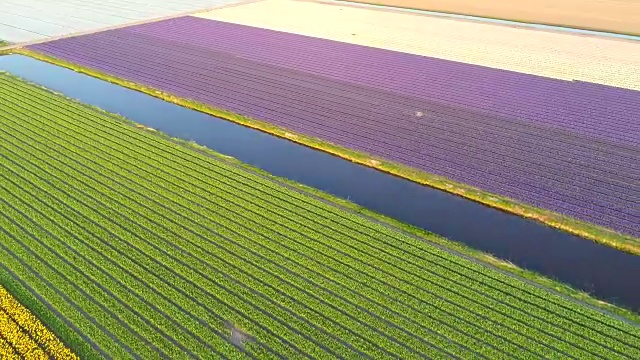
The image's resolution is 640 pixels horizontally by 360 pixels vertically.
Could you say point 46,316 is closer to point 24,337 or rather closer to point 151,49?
point 24,337

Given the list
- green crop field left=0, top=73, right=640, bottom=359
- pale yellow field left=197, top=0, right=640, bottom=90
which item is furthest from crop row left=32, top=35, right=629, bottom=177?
pale yellow field left=197, top=0, right=640, bottom=90

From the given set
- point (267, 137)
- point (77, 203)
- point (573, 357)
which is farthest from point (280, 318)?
point (267, 137)

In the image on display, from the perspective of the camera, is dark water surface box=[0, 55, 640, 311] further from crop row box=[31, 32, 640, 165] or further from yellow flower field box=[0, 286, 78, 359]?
yellow flower field box=[0, 286, 78, 359]

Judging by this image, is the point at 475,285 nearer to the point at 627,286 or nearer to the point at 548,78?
the point at 627,286

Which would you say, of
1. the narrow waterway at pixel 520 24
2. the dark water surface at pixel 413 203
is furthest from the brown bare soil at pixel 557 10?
the dark water surface at pixel 413 203

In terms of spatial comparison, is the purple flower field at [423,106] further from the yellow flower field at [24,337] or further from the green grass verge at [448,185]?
the yellow flower field at [24,337]

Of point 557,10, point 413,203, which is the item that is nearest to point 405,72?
point 413,203
